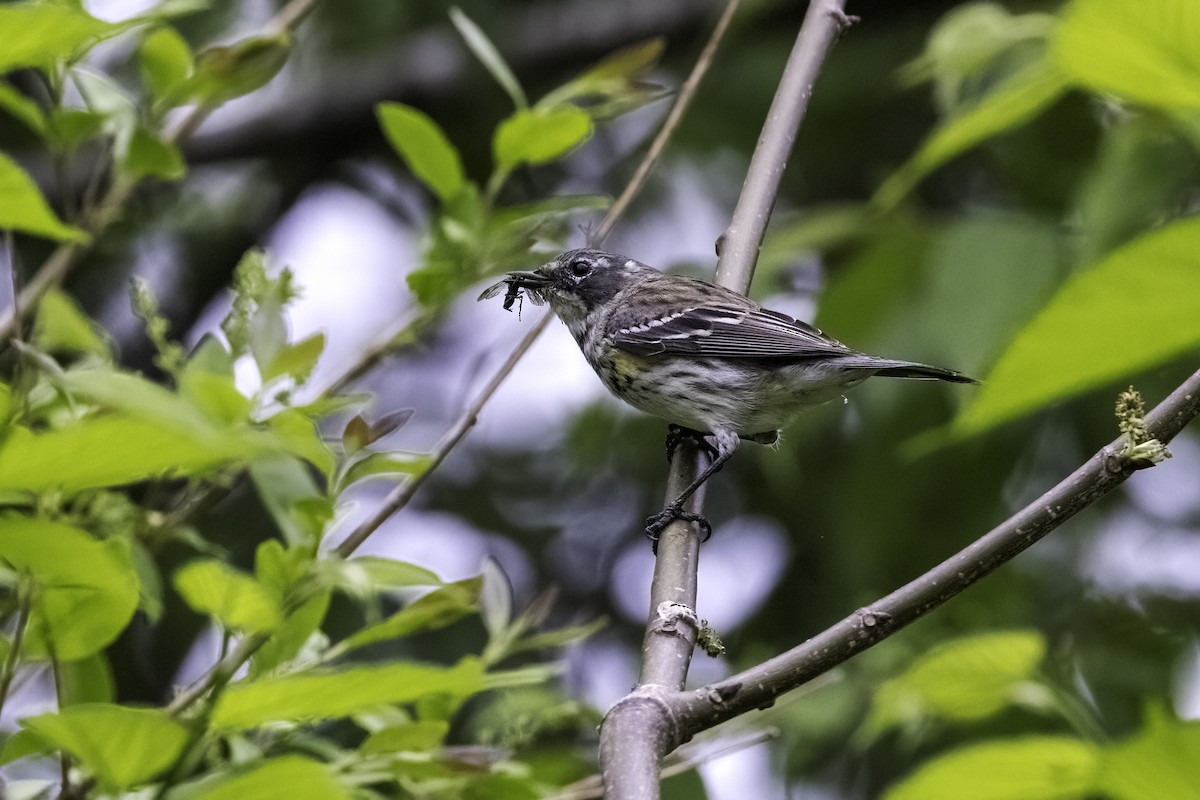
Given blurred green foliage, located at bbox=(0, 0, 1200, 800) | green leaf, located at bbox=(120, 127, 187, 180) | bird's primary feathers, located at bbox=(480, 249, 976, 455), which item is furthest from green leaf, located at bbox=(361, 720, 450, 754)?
bird's primary feathers, located at bbox=(480, 249, 976, 455)

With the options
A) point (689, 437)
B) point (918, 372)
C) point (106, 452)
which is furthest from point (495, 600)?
point (689, 437)

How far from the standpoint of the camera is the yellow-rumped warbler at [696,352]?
4438 mm

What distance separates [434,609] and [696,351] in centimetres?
303

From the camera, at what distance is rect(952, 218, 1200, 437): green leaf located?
0.89 m

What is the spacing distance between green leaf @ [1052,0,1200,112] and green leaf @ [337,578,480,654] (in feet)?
4.08

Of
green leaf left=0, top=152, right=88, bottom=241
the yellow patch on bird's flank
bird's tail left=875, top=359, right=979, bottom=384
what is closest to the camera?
green leaf left=0, top=152, right=88, bottom=241

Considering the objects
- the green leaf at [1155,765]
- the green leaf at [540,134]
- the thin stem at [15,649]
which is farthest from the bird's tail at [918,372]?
the thin stem at [15,649]

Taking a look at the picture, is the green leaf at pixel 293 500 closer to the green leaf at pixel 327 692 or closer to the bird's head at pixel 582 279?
the green leaf at pixel 327 692

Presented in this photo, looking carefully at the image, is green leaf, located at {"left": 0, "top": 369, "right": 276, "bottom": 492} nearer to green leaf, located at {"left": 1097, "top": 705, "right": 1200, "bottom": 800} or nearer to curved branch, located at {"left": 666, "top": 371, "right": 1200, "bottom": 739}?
green leaf, located at {"left": 1097, "top": 705, "right": 1200, "bottom": 800}

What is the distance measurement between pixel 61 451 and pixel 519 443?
587cm

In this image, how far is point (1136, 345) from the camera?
2.98 ft

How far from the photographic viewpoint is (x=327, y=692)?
1.36m

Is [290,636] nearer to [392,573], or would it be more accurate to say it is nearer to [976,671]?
[392,573]

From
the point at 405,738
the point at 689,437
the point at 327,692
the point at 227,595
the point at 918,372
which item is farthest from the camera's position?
the point at 689,437
